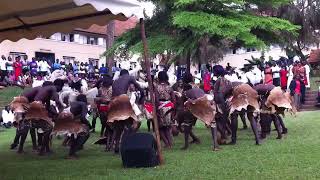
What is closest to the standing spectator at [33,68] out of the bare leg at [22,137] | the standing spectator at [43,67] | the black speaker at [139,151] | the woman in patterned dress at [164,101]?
the standing spectator at [43,67]

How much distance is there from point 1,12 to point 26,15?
459 mm

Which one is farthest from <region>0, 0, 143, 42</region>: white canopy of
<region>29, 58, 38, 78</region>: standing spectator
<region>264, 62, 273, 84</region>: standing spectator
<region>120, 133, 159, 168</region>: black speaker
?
<region>29, 58, 38, 78</region>: standing spectator

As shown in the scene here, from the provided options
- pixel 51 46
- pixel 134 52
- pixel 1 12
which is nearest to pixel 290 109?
pixel 134 52

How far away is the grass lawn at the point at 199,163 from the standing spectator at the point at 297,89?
31.3 ft

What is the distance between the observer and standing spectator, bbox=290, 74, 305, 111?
74.1 feet

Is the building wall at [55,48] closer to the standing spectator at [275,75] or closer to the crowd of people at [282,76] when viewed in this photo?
the crowd of people at [282,76]

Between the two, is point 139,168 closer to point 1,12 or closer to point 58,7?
point 58,7

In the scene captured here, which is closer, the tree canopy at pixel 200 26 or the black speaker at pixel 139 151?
the black speaker at pixel 139 151

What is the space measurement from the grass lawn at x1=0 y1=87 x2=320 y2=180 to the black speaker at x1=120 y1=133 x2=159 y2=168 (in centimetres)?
21

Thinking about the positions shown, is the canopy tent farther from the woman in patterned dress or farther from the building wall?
the building wall

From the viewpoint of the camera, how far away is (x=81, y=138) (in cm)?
1088

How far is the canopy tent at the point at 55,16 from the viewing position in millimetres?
7875

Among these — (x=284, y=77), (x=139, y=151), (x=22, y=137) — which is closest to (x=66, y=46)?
(x=284, y=77)

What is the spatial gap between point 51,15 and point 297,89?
15394mm
